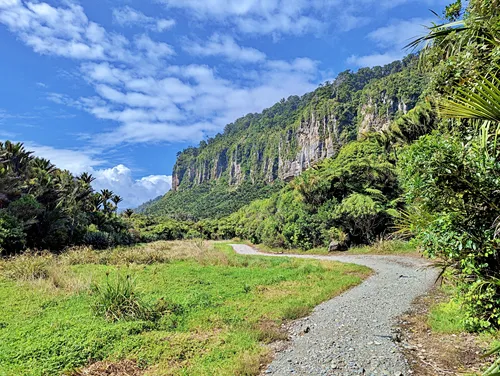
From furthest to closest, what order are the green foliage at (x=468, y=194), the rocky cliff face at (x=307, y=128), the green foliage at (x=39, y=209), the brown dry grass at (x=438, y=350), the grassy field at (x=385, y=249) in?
the rocky cliff face at (x=307, y=128) → the green foliage at (x=39, y=209) → the grassy field at (x=385, y=249) → the brown dry grass at (x=438, y=350) → the green foliage at (x=468, y=194)

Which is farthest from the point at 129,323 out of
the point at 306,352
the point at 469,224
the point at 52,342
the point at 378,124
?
the point at 378,124

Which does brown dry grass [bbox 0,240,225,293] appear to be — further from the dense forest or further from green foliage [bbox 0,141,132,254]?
the dense forest

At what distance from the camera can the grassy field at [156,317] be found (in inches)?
212

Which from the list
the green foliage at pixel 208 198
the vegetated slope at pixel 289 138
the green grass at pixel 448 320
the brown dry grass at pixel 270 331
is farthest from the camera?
the green foliage at pixel 208 198

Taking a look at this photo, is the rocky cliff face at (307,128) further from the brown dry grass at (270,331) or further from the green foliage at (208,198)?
the brown dry grass at (270,331)

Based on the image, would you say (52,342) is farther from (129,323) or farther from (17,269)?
(17,269)

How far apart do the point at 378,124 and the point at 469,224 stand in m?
77.1

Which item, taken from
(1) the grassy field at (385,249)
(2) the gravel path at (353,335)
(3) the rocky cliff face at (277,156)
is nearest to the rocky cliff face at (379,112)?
(3) the rocky cliff face at (277,156)

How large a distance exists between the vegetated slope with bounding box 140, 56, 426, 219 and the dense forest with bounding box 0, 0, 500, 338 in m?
0.94

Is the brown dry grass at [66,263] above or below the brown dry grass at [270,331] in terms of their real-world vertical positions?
above

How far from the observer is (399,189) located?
80.2 ft

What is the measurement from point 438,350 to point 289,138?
126 metres

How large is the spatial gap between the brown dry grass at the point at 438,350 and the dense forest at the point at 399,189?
1.64 feet

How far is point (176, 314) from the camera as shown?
8133 millimetres
